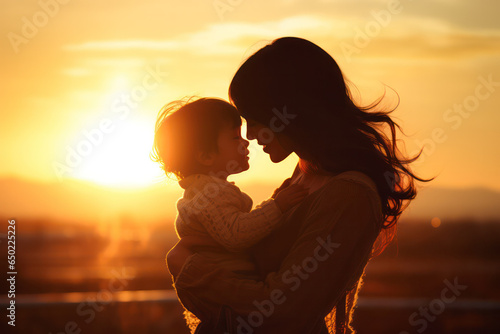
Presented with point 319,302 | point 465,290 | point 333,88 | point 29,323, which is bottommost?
point 465,290

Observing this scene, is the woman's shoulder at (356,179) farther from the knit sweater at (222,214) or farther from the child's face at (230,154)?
the child's face at (230,154)

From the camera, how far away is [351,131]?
2447 millimetres

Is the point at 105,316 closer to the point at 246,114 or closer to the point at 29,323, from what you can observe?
the point at 29,323

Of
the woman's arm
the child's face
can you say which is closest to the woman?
the woman's arm

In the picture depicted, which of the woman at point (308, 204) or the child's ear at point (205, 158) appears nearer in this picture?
the woman at point (308, 204)

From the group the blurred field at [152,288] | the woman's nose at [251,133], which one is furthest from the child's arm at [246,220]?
the blurred field at [152,288]

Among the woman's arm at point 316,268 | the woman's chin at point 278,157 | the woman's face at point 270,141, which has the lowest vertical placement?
the woman's arm at point 316,268

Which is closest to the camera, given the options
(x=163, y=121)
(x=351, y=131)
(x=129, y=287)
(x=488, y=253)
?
(x=351, y=131)

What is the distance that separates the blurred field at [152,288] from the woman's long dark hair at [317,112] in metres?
0.99

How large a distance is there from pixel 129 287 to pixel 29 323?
1125 cm

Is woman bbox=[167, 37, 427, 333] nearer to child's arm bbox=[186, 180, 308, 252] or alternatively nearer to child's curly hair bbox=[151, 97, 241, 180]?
child's arm bbox=[186, 180, 308, 252]

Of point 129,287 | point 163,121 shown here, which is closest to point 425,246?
point 129,287

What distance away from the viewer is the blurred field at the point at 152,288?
415 inches

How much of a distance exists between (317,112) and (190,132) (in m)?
0.89
